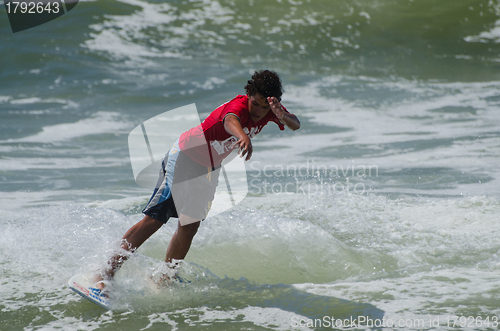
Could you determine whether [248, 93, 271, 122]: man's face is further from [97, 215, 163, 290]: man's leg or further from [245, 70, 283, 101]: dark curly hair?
[97, 215, 163, 290]: man's leg

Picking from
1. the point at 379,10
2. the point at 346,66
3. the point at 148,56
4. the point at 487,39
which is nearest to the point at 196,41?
the point at 148,56

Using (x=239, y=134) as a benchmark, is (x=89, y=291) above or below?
below

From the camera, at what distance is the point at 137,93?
13.8 m

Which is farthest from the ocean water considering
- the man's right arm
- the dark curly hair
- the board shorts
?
the dark curly hair

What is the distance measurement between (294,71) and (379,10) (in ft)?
18.9

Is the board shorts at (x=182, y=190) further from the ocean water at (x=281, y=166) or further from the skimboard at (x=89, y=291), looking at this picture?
the skimboard at (x=89, y=291)

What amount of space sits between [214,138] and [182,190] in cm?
47

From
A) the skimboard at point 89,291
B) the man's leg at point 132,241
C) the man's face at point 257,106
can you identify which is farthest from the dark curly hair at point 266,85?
the skimboard at point 89,291

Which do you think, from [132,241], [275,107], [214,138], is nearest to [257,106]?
[275,107]

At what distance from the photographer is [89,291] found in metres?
3.29

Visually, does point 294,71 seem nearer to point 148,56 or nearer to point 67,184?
point 148,56

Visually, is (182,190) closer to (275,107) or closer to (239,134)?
(239,134)

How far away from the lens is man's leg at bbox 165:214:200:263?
11.6 ft

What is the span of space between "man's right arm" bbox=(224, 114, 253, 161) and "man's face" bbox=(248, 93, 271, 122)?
0.68 feet
